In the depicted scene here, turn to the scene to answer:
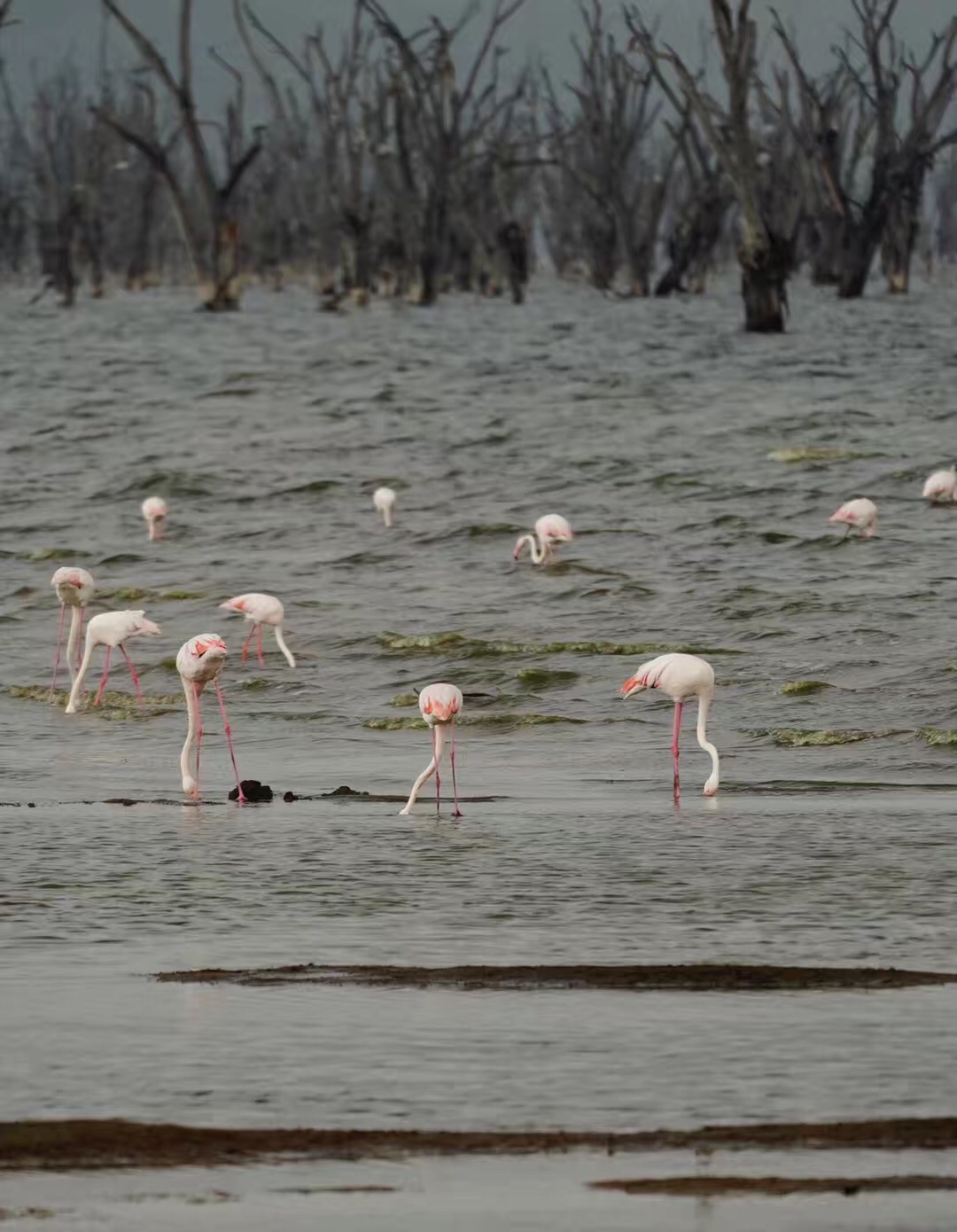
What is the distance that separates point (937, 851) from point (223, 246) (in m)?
40.7

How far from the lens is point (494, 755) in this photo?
459 inches

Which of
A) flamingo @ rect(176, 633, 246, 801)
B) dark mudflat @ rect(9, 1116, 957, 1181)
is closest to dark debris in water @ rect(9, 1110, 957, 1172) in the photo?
dark mudflat @ rect(9, 1116, 957, 1181)

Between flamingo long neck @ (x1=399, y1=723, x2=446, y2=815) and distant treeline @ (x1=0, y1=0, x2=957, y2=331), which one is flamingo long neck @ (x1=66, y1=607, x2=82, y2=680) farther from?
distant treeline @ (x1=0, y1=0, x2=957, y2=331)

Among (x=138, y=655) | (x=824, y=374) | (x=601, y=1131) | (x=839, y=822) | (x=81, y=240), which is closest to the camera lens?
(x=601, y=1131)

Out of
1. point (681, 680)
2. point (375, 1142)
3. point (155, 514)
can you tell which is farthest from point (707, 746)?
point (155, 514)

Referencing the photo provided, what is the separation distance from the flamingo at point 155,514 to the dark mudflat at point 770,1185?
54.9 feet

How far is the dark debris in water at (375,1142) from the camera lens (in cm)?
448

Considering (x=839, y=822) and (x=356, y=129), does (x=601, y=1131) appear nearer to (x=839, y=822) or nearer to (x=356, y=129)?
(x=839, y=822)

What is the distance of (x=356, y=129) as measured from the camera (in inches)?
2216

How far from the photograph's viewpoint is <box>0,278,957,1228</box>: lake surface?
518 centimetres

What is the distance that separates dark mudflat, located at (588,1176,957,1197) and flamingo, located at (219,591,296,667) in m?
10.4

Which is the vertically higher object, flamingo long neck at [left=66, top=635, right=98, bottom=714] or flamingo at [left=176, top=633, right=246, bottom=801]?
flamingo at [left=176, top=633, right=246, bottom=801]

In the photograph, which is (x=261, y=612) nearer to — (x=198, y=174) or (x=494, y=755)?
(x=494, y=755)

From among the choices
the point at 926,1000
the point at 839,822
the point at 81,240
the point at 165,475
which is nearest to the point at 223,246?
the point at 81,240
